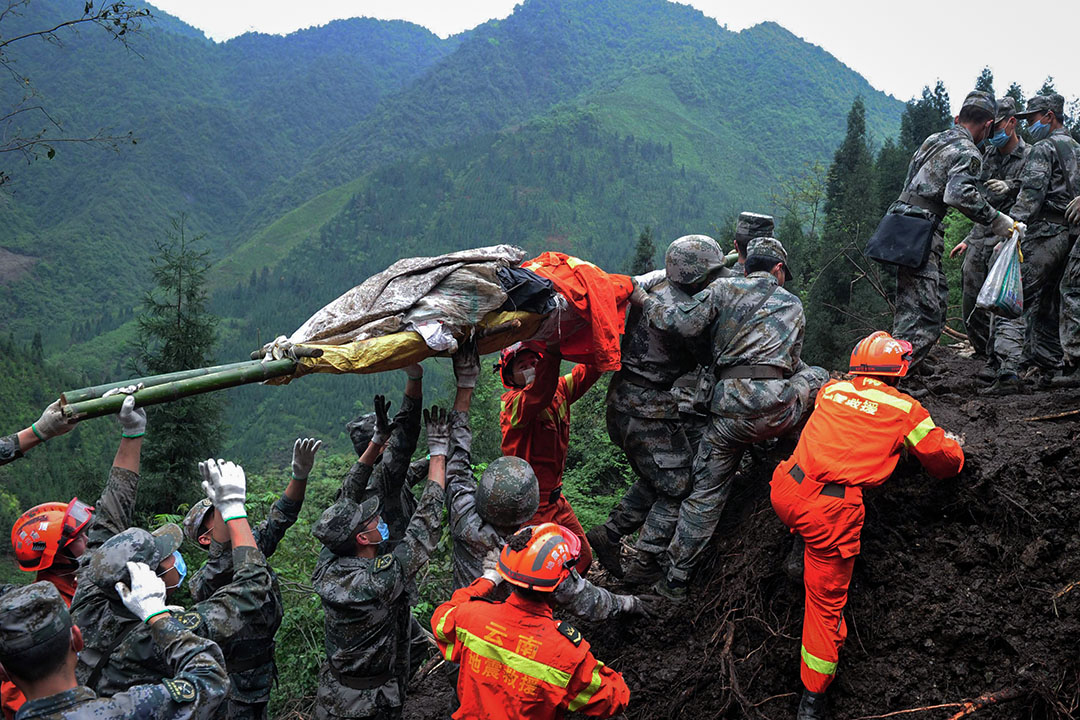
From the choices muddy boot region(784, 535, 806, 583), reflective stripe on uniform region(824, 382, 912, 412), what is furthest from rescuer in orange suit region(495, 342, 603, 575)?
reflective stripe on uniform region(824, 382, 912, 412)

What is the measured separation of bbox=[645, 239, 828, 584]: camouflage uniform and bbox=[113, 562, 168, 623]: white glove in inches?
129

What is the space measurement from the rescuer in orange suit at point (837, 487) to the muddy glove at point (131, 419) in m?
3.68

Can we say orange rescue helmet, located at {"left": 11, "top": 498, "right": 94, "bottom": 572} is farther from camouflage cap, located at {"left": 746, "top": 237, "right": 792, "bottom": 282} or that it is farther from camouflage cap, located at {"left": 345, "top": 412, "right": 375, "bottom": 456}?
camouflage cap, located at {"left": 746, "top": 237, "right": 792, "bottom": 282}

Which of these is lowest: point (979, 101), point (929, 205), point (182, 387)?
point (182, 387)

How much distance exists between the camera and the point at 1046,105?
6.57 meters

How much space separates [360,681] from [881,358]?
3.69 m

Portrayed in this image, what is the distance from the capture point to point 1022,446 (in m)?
5.02

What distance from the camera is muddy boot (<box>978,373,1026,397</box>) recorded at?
6305 millimetres

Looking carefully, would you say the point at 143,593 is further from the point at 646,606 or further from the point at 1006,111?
the point at 1006,111

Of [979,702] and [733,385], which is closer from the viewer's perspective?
[979,702]

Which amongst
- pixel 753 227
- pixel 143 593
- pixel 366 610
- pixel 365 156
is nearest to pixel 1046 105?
pixel 753 227

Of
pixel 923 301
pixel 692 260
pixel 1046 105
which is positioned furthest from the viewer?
pixel 1046 105

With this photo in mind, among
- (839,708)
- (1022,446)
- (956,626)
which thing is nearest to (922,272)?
(1022,446)

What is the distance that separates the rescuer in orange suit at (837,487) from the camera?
4.24m
